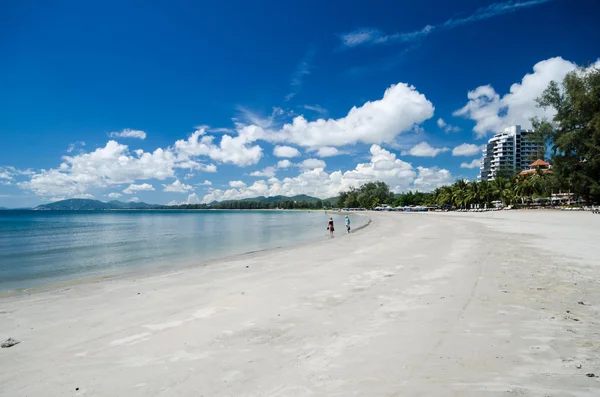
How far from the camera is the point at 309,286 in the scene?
34.6 ft

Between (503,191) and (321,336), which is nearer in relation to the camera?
(321,336)

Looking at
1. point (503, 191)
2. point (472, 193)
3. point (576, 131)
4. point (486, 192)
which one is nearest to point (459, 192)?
point (472, 193)

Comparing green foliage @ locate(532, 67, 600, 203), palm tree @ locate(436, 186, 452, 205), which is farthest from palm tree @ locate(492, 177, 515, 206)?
green foliage @ locate(532, 67, 600, 203)

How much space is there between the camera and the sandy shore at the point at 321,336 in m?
4.40

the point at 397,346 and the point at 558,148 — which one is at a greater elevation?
the point at 558,148

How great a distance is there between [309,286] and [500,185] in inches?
3787

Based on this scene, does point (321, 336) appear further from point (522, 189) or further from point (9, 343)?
point (522, 189)

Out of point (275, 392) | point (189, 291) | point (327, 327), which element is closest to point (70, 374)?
point (275, 392)

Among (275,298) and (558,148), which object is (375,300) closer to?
(275,298)

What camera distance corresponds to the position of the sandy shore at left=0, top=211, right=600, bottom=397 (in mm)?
4398

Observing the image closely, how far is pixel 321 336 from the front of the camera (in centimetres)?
613

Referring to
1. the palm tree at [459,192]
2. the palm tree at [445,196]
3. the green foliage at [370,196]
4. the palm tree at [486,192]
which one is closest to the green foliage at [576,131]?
the palm tree at [486,192]

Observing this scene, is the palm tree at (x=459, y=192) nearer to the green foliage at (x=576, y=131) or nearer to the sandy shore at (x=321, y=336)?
the green foliage at (x=576, y=131)

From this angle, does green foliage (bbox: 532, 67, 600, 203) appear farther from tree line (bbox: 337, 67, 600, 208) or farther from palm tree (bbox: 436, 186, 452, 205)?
palm tree (bbox: 436, 186, 452, 205)
